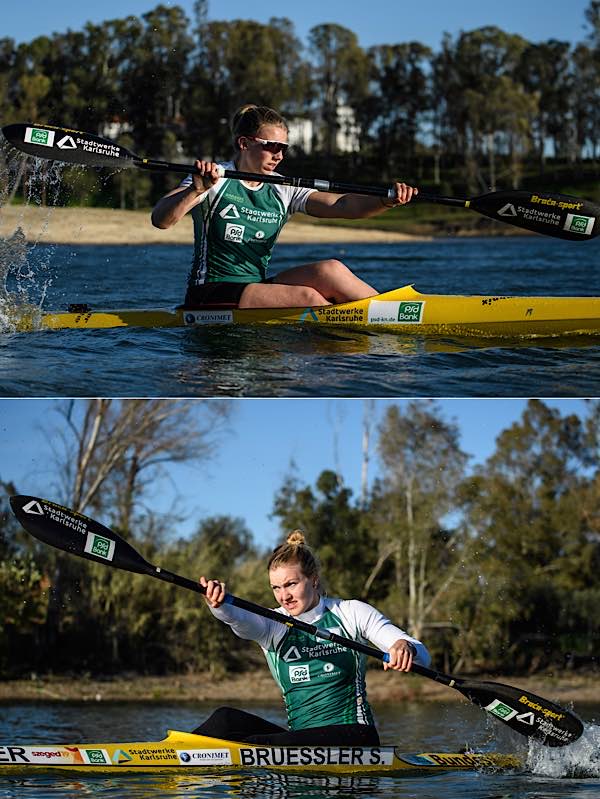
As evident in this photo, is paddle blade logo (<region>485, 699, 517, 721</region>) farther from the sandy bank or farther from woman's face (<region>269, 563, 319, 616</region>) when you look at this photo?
the sandy bank

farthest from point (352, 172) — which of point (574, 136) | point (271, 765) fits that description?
point (271, 765)

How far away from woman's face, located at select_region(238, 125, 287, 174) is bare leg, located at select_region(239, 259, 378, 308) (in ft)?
2.49

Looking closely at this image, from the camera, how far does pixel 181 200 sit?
6.43 m

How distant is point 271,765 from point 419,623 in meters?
7.08

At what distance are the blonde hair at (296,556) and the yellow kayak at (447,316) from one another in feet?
8.44

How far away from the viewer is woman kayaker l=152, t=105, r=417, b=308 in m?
6.59

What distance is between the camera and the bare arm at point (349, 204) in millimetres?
6559

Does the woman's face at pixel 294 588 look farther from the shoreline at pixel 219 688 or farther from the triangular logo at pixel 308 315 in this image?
the shoreline at pixel 219 688

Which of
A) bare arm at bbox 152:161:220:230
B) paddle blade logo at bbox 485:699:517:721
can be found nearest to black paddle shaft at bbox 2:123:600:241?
bare arm at bbox 152:161:220:230

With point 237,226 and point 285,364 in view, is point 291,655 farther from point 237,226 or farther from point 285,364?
point 237,226

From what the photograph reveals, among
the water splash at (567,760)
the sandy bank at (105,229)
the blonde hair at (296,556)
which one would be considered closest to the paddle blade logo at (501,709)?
the water splash at (567,760)

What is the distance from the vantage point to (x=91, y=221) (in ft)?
73.7

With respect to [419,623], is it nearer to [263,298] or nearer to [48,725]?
[48,725]

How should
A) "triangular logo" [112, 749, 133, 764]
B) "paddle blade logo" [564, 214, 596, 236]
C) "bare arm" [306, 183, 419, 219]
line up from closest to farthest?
"triangular logo" [112, 749, 133, 764]
"bare arm" [306, 183, 419, 219]
"paddle blade logo" [564, 214, 596, 236]
